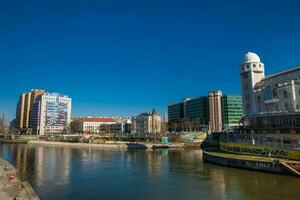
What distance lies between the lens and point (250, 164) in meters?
67.9

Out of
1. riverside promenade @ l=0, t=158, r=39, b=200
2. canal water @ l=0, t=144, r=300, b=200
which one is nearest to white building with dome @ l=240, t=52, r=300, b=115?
canal water @ l=0, t=144, r=300, b=200

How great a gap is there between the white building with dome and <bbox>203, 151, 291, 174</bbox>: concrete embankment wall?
79.1 ft

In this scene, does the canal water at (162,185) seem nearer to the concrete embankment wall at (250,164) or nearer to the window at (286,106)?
the concrete embankment wall at (250,164)

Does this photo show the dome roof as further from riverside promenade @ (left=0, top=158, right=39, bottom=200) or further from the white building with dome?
riverside promenade @ (left=0, top=158, right=39, bottom=200)

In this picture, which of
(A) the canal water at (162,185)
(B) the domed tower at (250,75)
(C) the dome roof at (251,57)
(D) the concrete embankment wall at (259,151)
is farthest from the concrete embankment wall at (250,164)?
(C) the dome roof at (251,57)

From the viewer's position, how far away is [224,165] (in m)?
76.9

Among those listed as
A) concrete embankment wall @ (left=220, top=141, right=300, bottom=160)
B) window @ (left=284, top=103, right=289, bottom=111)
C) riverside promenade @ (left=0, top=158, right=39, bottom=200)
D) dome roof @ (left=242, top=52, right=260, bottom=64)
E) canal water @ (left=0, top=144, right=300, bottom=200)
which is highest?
dome roof @ (left=242, top=52, right=260, bottom=64)

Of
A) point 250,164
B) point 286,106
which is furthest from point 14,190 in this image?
point 286,106

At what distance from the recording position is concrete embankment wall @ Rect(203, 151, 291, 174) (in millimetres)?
61678

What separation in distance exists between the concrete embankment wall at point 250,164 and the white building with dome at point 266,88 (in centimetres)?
2411

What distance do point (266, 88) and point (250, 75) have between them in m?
10.8

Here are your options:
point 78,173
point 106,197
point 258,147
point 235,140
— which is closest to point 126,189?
point 106,197

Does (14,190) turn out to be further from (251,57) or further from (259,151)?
(251,57)

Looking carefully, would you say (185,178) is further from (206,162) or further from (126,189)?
(206,162)
